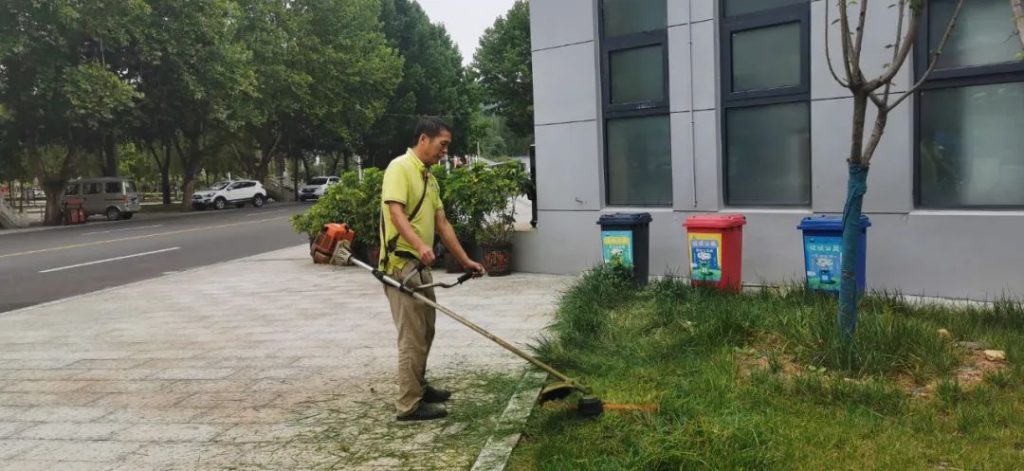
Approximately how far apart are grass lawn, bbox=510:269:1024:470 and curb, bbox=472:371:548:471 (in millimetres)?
73

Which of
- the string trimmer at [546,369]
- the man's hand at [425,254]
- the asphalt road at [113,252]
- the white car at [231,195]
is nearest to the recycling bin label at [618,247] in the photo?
the string trimmer at [546,369]

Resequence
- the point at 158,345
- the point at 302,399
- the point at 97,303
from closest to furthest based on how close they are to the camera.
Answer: the point at 302,399 < the point at 158,345 < the point at 97,303

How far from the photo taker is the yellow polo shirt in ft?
14.8

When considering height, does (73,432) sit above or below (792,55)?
below

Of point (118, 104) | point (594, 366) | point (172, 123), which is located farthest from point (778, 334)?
point (172, 123)

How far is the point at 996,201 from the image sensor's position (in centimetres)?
734

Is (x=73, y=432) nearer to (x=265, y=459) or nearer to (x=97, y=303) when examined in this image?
(x=265, y=459)

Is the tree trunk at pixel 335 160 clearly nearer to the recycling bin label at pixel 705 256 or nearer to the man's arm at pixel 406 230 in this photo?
the recycling bin label at pixel 705 256

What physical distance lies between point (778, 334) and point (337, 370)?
3270mm

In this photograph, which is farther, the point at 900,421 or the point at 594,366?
the point at 594,366

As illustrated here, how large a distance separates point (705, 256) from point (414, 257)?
409 centimetres

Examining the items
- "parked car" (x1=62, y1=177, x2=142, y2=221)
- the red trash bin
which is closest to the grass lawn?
the red trash bin

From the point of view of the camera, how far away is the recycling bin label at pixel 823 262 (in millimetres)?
7102

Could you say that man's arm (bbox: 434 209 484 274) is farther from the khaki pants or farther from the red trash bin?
the red trash bin
